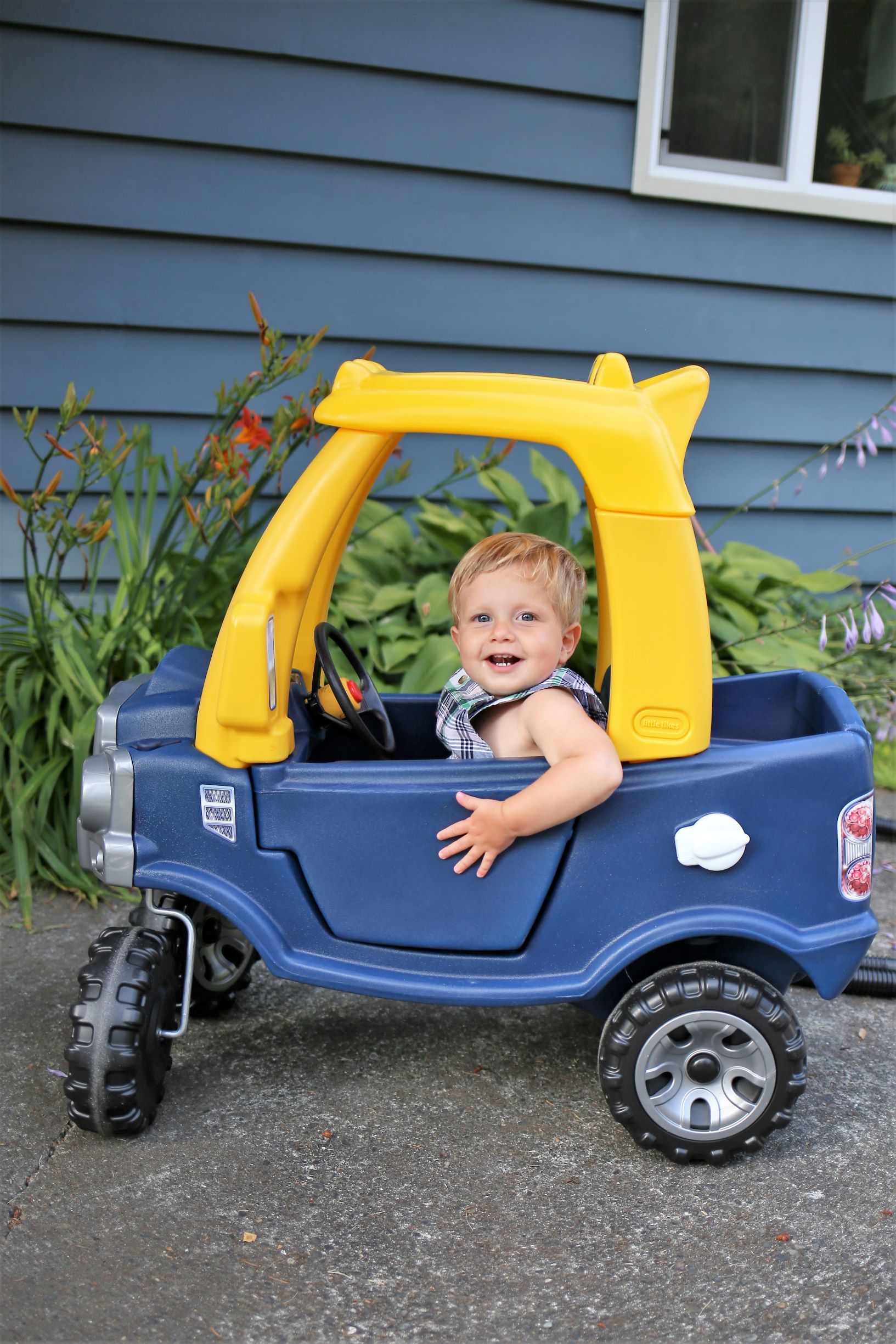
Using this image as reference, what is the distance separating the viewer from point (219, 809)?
70.3 inches

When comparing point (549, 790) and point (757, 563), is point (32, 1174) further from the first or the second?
point (757, 563)

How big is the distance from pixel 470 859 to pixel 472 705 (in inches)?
12.1

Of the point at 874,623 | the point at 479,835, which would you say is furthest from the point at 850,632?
the point at 479,835

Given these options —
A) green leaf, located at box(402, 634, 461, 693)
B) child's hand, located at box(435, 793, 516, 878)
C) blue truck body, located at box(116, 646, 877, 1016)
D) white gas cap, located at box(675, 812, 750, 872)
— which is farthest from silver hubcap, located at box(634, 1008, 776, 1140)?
green leaf, located at box(402, 634, 461, 693)

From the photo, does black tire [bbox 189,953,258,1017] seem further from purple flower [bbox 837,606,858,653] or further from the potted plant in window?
the potted plant in window

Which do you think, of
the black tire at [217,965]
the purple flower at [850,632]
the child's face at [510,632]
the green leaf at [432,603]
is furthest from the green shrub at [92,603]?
the purple flower at [850,632]

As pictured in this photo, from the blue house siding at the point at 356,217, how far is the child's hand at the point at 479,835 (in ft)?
6.72

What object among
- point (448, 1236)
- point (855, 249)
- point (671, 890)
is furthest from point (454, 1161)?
point (855, 249)

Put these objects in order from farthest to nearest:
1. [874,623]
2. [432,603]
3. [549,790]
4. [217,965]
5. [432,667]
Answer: [432,603], [432,667], [874,623], [217,965], [549,790]

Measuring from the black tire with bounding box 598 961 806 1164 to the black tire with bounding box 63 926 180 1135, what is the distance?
2.44ft

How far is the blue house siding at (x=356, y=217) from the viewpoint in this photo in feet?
10.2

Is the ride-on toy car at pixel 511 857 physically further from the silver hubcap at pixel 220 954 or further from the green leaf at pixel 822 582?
the green leaf at pixel 822 582

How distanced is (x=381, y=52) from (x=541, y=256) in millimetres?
770

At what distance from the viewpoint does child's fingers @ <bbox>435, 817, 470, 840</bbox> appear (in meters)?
1.76
